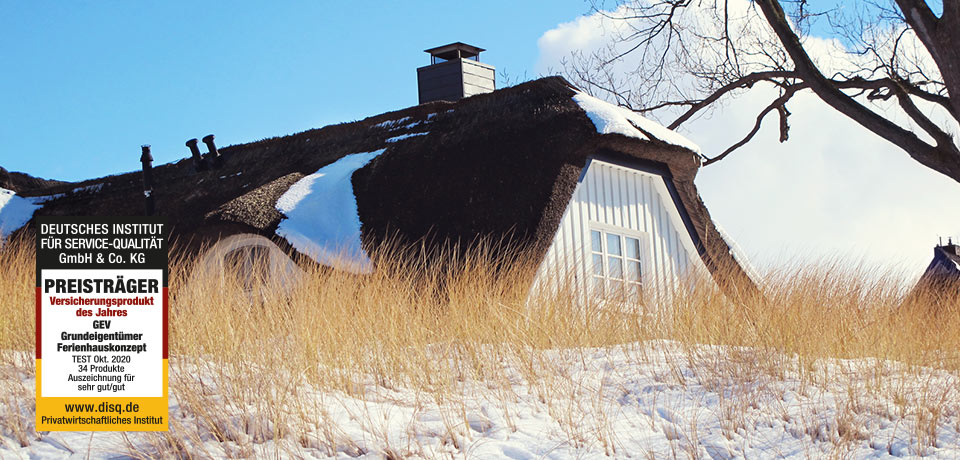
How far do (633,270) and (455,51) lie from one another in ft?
18.6

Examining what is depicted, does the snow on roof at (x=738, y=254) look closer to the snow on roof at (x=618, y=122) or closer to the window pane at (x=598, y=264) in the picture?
the snow on roof at (x=618, y=122)

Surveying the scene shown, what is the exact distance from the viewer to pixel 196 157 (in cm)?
1105

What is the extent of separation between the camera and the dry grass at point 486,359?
398cm

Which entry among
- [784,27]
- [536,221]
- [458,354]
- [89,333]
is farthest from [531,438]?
[784,27]

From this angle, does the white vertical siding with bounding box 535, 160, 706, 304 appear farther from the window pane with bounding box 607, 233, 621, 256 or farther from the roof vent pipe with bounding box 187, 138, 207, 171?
the roof vent pipe with bounding box 187, 138, 207, 171

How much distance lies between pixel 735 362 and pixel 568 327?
1.04 m

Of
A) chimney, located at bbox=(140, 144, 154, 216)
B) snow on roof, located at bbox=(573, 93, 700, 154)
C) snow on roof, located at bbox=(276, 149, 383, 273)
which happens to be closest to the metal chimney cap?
chimney, located at bbox=(140, 144, 154, 216)

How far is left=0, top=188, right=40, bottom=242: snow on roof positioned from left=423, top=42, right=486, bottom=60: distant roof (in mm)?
5737

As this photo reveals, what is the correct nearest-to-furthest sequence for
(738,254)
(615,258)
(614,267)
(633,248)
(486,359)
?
1. (486,359)
2. (614,267)
3. (615,258)
4. (633,248)
5. (738,254)

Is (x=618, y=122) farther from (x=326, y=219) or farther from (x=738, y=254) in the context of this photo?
(x=326, y=219)

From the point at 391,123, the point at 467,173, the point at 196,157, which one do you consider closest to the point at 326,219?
the point at 467,173

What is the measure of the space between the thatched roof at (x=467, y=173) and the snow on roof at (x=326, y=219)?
0.11 m

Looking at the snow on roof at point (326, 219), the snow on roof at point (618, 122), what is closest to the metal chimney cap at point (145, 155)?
the snow on roof at point (326, 219)

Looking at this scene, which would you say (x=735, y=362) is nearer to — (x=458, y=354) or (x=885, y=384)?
(x=885, y=384)
